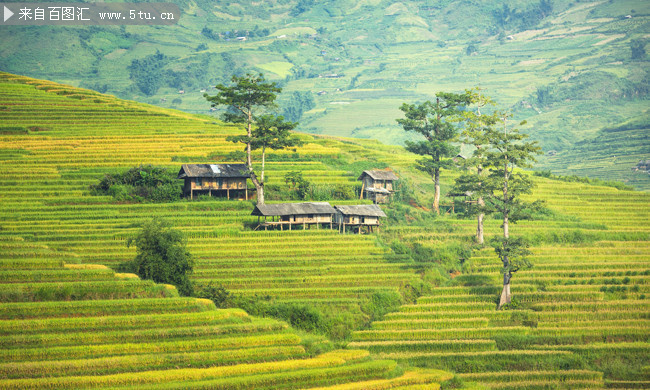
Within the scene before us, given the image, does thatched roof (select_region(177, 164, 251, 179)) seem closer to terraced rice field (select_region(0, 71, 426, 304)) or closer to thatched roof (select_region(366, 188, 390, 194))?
terraced rice field (select_region(0, 71, 426, 304))

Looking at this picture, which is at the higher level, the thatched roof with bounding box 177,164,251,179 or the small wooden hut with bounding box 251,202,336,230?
the thatched roof with bounding box 177,164,251,179

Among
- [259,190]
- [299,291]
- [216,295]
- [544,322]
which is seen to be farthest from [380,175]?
[216,295]

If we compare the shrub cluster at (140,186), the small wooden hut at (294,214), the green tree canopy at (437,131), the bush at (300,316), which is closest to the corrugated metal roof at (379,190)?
the green tree canopy at (437,131)

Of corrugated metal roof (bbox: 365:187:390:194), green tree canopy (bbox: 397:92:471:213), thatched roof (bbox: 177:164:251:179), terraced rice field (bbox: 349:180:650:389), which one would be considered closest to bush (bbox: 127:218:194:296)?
terraced rice field (bbox: 349:180:650:389)

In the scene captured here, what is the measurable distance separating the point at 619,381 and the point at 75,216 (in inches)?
1477

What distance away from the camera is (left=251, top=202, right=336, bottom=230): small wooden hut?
5109 cm

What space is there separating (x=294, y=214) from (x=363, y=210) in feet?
18.8

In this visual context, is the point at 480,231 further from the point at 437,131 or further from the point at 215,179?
the point at 215,179

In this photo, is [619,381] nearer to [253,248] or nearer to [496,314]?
[496,314]

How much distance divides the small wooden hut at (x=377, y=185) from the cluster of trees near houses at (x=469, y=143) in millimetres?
3859

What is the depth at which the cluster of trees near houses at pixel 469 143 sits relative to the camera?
45.8 m

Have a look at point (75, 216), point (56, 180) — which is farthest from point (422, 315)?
point (56, 180)

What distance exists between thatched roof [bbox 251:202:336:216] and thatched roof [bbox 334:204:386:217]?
851 mm

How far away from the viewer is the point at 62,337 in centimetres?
2964
